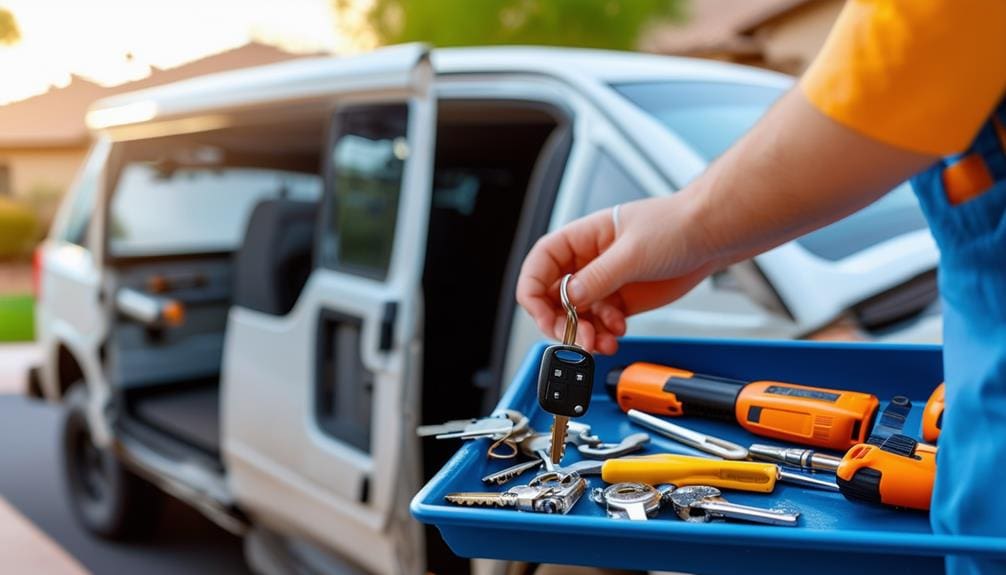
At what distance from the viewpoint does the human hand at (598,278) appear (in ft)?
3.41

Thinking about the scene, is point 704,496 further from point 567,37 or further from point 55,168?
point 55,168

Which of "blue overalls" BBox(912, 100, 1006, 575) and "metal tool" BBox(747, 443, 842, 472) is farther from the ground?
"blue overalls" BBox(912, 100, 1006, 575)

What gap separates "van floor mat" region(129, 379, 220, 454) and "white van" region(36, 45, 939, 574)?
2 cm

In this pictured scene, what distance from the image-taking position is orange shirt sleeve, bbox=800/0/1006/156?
27.5 inches

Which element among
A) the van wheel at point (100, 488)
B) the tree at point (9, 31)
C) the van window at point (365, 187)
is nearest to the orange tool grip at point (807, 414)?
the van window at point (365, 187)

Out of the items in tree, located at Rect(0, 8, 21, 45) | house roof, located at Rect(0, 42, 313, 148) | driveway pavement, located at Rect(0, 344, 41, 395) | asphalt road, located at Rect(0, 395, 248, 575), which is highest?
tree, located at Rect(0, 8, 21, 45)

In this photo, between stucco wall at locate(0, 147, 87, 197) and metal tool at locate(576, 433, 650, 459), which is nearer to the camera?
metal tool at locate(576, 433, 650, 459)

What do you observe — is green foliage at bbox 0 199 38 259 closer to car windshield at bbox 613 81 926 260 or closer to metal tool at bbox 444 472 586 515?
car windshield at bbox 613 81 926 260

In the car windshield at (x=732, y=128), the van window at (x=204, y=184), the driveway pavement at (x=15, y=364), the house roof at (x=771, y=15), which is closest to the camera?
the car windshield at (x=732, y=128)

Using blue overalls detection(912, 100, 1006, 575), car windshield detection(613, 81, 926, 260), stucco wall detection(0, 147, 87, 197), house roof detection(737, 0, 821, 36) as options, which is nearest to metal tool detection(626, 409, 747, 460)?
blue overalls detection(912, 100, 1006, 575)

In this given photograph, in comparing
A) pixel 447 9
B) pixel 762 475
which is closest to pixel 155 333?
pixel 762 475

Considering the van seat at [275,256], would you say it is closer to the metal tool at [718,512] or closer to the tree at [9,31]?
the tree at [9,31]

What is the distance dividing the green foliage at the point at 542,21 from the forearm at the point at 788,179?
16.7m

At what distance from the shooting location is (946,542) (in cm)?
78
